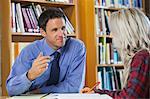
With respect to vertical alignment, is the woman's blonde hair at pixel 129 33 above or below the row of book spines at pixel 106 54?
above

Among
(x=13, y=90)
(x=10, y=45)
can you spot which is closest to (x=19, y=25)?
(x=10, y=45)

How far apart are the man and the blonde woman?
470 millimetres

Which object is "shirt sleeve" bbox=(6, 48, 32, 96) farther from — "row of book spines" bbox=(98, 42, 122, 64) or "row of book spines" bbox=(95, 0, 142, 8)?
"row of book spines" bbox=(95, 0, 142, 8)

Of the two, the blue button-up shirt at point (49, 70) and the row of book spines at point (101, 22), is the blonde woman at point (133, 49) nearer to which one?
the blue button-up shirt at point (49, 70)

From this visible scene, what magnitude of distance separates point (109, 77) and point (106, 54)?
26 centimetres

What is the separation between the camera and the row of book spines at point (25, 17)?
278 cm

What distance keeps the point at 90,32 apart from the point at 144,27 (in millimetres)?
1705

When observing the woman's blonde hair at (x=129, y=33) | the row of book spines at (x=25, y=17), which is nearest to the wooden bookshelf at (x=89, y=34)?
the row of book spines at (x=25, y=17)

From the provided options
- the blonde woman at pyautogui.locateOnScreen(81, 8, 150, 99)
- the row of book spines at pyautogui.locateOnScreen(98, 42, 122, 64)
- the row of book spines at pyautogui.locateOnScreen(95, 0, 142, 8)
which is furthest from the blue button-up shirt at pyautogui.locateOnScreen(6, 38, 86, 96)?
the row of book spines at pyautogui.locateOnScreen(95, 0, 142, 8)

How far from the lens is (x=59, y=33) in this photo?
Answer: 218cm

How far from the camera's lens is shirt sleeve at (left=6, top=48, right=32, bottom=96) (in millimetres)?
1817

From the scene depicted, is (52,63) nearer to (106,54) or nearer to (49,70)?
(49,70)

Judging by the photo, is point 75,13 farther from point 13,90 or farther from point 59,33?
point 13,90

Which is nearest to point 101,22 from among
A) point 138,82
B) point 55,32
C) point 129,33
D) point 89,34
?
point 89,34
